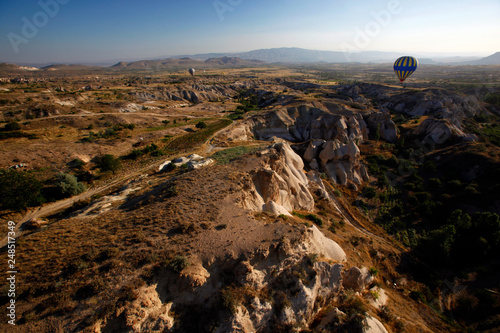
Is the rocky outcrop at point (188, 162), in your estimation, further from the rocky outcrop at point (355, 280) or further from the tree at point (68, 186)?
the rocky outcrop at point (355, 280)

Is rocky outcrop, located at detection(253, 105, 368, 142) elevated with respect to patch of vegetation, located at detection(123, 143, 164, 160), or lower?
elevated

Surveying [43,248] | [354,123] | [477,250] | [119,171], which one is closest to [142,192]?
[43,248]

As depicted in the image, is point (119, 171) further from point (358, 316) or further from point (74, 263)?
point (358, 316)

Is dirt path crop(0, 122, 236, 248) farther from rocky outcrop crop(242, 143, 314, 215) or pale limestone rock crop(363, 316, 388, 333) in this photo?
pale limestone rock crop(363, 316, 388, 333)

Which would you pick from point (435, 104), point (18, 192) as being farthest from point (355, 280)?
point (435, 104)

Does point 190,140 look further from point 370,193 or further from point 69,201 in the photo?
point 370,193

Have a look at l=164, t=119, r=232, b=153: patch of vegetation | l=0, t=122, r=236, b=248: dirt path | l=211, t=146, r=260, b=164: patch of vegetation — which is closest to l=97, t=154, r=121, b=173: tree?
l=0, t=122, r=236, b=248: dirt path
